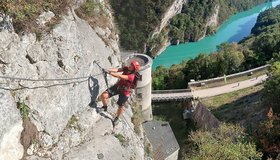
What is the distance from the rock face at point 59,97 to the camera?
35.9 ft

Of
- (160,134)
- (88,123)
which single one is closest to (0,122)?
(88,123)

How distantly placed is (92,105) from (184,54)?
3744 inches

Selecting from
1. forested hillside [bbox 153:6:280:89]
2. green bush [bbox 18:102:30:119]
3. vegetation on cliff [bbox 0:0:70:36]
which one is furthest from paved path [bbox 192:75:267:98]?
green bush [bbox 18:102:30:119]

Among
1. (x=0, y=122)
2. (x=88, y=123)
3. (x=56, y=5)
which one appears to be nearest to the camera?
(x=0, y=122)

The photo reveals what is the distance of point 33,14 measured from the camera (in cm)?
1230

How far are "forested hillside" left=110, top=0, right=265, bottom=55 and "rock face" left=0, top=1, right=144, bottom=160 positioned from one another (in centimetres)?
7770

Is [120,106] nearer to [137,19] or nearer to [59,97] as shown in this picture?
[59,97]

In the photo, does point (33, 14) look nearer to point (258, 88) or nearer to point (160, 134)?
point (160, 134)

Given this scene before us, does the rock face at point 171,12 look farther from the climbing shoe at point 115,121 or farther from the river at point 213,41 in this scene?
the climbing shoe at point 115,121

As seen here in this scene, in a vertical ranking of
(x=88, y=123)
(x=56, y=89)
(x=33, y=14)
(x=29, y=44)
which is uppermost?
(x=33, y=14)

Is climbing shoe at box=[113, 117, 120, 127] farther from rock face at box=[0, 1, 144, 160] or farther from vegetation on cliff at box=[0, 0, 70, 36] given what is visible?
vegetation on cliff at box=[0, 0, 70, 36]

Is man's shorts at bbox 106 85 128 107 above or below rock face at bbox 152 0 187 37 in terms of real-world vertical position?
below

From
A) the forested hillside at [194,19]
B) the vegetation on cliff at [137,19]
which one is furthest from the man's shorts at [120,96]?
the forested hillside at [194,19]

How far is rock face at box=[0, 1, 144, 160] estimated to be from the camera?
10945 millimetres
